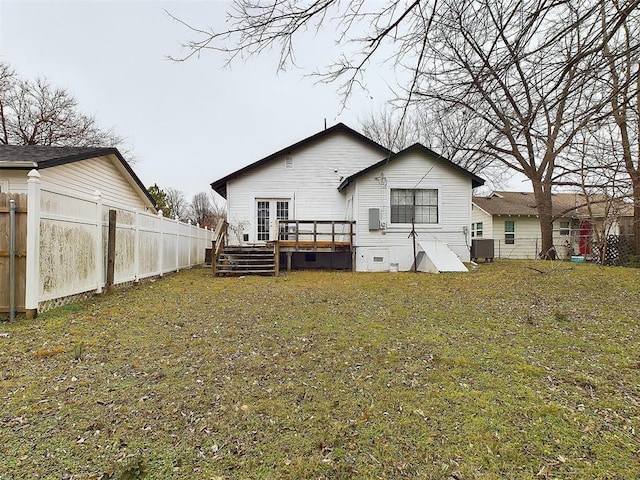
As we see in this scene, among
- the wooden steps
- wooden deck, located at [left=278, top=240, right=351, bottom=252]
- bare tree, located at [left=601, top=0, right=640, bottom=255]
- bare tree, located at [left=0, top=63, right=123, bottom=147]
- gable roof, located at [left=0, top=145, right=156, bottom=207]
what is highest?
bare tree, located at [left=0, top=63, right=123, bottom=147]

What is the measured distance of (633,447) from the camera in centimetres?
217

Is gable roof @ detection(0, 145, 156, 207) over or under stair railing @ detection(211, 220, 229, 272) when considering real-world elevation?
over

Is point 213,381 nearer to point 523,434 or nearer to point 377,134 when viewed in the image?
point 523,434

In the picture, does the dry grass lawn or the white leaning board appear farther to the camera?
the white leaning board

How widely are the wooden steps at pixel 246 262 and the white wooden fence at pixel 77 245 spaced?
6.23 ft

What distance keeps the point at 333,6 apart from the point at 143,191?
14.5m

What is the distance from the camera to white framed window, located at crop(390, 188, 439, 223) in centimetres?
1230

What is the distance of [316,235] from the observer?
1235cm

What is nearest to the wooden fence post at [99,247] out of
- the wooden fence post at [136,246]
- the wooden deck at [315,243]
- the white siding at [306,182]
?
the wooden fence post at [136,246]

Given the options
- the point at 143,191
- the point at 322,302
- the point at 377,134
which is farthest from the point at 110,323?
the point at 377,134

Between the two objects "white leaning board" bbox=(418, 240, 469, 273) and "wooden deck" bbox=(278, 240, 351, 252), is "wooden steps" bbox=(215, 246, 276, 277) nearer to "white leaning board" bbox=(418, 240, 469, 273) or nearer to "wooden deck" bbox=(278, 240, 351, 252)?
"wooden deck" bbox=(278, 240, 351, 252)

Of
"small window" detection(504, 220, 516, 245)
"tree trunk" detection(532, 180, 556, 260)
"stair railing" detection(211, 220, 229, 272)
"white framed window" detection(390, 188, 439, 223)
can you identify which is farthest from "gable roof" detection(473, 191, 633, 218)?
"stair railing" detection(211, 220, 229, 272)

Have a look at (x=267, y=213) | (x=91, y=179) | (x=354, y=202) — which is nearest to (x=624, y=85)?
(x=354, y=202)

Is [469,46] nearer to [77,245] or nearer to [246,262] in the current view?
[77,245]
